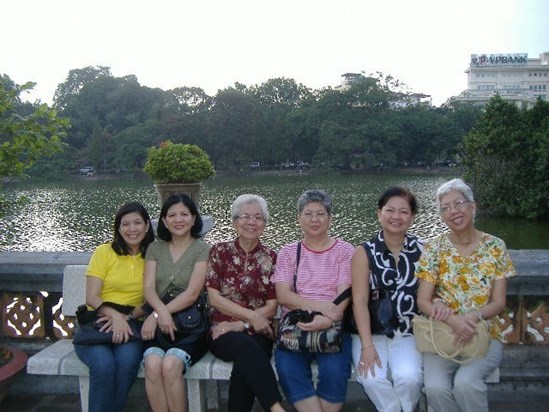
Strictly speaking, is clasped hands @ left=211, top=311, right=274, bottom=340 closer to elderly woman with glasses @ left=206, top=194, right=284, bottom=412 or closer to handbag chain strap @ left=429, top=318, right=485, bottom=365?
elderly woman with glasses @ left=206, top=194, right=284, bottom=412

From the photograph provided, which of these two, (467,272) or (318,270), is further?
(318,270)

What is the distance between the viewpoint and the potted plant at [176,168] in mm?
7977

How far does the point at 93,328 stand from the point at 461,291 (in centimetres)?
173

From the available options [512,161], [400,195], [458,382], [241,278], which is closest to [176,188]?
[241,278]

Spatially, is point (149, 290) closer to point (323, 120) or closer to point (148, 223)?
point (148, 223)

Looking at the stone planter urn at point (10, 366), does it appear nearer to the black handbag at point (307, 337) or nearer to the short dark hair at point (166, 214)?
the short dark hair at point (166, 214)

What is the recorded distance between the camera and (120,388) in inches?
96.2

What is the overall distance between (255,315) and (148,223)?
2.59 ft

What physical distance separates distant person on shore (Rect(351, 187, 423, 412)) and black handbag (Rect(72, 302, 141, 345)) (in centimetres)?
108

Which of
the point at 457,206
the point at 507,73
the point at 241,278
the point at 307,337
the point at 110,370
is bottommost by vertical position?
the point at 110,370

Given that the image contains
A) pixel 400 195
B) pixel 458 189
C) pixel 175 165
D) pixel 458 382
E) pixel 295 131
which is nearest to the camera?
pixel 458 382

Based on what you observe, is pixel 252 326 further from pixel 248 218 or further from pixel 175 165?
pixel 175 165

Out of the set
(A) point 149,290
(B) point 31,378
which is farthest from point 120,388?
(B) point 31,378

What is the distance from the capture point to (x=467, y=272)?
2.45 metres
